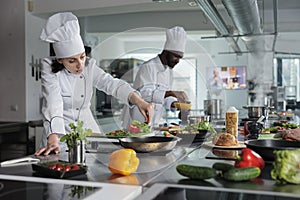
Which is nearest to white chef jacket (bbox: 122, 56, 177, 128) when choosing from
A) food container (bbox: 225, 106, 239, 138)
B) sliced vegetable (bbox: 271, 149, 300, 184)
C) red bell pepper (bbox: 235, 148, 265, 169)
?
food container (bbox: 225, 106, 239, 138)

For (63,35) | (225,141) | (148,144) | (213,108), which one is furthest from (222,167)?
(213,108)

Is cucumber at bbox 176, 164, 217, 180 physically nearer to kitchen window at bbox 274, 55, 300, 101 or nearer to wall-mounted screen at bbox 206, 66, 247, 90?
kitchen window at bbox 274, 55, 300, 101

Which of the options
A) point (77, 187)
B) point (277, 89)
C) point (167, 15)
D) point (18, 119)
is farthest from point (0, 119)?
point (77, 187)

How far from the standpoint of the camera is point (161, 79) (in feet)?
7.23

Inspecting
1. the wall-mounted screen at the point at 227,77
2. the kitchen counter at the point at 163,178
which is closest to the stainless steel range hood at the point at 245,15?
the kitchen counter at the point at 163,178

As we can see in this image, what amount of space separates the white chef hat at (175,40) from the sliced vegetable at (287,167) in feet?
3.68

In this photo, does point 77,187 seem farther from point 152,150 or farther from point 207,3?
point 207,3

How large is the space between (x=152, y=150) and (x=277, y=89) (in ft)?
13.9

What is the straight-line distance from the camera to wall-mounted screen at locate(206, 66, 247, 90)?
6.34 meters

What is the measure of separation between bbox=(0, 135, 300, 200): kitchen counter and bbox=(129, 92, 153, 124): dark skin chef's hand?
501 millimetres

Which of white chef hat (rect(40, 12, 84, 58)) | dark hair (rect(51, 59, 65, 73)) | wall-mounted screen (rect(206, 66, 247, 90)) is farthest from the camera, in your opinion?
wall-mounted screen (rect(206, 66, 247, 90))

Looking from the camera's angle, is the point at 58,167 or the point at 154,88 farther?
the point at 154,88

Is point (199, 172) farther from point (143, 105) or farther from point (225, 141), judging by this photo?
point (143, 105)

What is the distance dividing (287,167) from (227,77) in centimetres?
561
